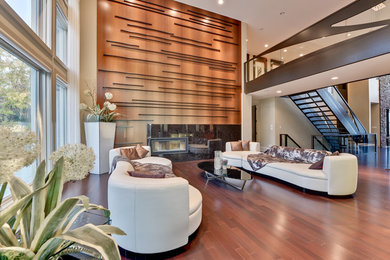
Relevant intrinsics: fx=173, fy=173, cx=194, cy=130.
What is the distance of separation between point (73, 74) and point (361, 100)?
13754mm

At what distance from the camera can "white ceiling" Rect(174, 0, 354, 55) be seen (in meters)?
5.68

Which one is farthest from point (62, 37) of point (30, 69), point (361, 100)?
point (361, 100)

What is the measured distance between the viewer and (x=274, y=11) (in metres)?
6.07

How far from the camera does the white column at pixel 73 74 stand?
13.6ft

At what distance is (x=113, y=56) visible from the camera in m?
5.11

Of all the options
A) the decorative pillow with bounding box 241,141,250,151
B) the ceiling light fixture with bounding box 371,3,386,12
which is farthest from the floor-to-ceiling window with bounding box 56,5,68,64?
the ceiling light fixture with bounding box 371,3,386,12

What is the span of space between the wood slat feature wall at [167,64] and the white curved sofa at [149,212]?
3993 mm

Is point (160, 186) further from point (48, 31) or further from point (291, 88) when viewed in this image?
point (291, 88)

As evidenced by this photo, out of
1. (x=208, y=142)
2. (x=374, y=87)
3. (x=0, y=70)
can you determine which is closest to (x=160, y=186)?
(x=0, y=70)

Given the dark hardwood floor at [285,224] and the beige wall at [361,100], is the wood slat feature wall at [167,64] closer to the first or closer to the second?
the dark hardwood floor at [285,224]

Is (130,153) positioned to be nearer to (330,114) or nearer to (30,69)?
(30,69)

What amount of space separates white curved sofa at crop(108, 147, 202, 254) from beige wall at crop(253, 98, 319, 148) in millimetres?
7545

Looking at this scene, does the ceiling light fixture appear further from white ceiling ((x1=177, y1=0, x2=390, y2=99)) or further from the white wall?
the white wall

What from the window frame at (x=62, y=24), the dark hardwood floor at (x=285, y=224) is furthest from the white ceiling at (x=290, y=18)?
the window frame at (x=62, y=24)
